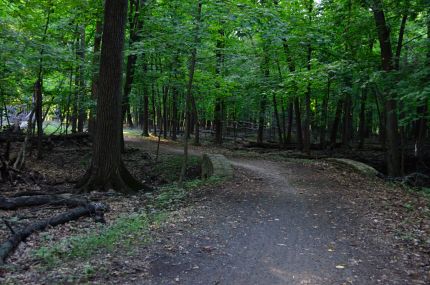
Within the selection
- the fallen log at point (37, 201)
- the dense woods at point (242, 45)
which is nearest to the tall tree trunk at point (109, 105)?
the dense woods at point (242, 45)

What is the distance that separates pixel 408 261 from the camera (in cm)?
531

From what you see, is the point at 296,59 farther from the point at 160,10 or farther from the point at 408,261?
the point at 408,261

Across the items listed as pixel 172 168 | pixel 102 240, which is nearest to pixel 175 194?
pixel 102 240

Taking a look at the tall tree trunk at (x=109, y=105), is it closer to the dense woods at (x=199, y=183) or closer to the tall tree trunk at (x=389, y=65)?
the dense woods at (x=199, y=183)

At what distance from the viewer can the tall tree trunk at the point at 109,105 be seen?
9.75 m

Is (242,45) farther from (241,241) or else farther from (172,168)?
(241,241)

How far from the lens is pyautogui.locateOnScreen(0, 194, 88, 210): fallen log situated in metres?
8.18

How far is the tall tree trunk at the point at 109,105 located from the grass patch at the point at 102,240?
3.00 m

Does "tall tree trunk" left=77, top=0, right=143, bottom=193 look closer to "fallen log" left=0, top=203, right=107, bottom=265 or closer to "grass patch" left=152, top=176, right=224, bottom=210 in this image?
"grass patch" left=152, top=176, right=224, bottom=210

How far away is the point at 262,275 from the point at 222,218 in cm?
263

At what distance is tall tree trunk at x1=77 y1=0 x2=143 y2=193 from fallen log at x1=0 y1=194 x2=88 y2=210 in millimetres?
1322

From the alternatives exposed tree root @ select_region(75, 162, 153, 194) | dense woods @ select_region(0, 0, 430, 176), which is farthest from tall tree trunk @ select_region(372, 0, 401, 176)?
exposed tree root @ select_region(75, 162, 153, 194)

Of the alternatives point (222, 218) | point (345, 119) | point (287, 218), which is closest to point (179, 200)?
point (222, 218)

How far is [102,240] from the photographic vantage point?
233 inches
